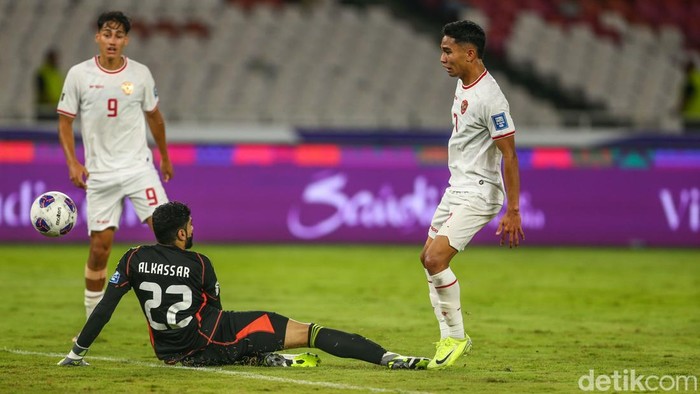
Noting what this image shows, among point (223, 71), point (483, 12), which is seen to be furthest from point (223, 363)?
point (483, 12)

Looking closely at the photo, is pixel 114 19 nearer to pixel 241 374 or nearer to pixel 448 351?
pixel 241 374

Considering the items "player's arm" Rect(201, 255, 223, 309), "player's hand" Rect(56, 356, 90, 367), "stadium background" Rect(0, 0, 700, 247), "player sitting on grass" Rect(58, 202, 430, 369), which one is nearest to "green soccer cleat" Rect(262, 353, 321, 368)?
"player sitting on grass" Rect(58, 202, 430, 369)

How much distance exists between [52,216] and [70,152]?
2.56ft

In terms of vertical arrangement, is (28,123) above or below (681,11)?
below

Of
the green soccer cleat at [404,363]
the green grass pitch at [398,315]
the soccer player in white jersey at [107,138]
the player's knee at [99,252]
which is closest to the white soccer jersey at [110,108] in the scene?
the soccer player in white jersey at [107,138]

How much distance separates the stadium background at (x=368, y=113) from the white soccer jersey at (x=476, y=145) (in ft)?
33.2

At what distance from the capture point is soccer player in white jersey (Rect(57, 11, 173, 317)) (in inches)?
376

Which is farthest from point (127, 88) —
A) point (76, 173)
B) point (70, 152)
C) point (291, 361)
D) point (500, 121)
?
point (500, 121)

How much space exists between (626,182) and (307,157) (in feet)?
16.9

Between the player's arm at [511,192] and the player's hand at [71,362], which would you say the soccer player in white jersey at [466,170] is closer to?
the player's arm at [511,192]

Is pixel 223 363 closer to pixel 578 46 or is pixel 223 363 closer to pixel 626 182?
pixel 626 182

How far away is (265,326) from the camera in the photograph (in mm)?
7750

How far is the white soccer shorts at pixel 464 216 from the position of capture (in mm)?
8148

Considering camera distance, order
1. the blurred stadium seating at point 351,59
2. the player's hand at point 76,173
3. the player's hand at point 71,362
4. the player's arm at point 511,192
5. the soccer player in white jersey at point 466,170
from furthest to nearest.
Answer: the blurred stadium seating at point 351,59
the player's hand at point 76,173
the soccer player in white jersey at point 466,170
the player's arm at point 511,192
the player's hand at point 71,362
